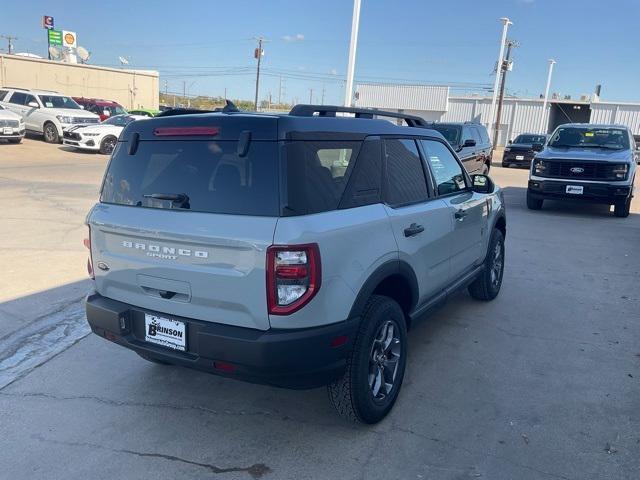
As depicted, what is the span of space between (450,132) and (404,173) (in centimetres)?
1133

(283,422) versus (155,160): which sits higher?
(155,160)

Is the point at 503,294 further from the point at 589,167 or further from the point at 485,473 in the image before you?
the point at 589,167

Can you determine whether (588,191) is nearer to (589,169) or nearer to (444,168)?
(589,169)

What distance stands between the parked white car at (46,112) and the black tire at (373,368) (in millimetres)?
21311

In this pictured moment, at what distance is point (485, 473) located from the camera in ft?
9.53

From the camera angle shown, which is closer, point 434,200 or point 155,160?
point 155,160

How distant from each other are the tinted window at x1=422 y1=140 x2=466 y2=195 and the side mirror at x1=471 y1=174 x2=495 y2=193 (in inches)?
8.6

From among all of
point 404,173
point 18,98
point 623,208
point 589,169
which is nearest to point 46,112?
point 18,98

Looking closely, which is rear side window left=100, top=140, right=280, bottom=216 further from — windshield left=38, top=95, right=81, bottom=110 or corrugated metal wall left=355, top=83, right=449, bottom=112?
corrugated metal wall left=355, top=83, right=449, bottom=112

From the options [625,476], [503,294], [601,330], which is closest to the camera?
[625,476]

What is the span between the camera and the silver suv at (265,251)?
274 cm

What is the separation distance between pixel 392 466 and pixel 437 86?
55.4 m

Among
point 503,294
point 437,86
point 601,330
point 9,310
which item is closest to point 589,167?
point 503,294

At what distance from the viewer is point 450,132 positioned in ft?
47.5
